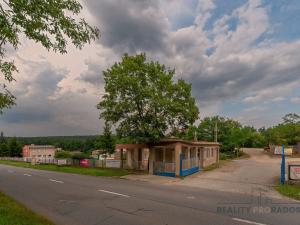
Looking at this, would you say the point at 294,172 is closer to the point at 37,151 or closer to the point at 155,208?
the point at 155,208

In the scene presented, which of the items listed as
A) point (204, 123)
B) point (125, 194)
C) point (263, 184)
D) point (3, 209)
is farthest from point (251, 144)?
point (3, 209)

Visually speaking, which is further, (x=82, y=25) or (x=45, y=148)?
(x=45, y=148)

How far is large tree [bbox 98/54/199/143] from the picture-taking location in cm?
2764

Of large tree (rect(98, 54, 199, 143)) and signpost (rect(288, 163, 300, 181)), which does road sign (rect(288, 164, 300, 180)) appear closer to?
signpost (rect(288, 163, 300, 181))

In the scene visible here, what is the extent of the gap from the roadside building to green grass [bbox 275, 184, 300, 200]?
9.00 meters

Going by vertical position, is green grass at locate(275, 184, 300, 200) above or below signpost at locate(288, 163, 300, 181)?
below

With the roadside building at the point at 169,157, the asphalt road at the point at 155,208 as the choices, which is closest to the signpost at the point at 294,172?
the asphalt road at the point at 155,208

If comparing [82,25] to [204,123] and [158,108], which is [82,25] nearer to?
[158,108]

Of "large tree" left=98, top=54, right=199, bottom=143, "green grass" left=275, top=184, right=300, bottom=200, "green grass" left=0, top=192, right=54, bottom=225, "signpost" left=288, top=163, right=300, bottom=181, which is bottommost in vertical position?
"green grass" left=275, top=184, right=300, bottom=200

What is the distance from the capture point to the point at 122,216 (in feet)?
36.3

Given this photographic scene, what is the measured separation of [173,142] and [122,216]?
16837 millimetres

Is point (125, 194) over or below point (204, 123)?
below

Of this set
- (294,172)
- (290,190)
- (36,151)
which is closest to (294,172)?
(294,172)

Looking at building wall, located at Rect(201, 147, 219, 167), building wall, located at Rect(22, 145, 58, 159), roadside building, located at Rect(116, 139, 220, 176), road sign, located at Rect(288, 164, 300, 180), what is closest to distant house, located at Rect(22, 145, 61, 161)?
building wall, located at Rect(22, 145, 58, 159)
